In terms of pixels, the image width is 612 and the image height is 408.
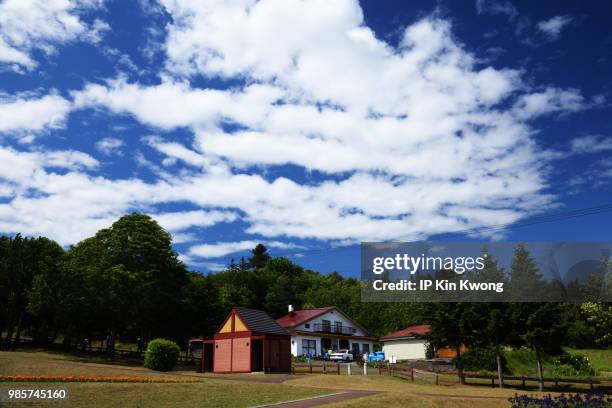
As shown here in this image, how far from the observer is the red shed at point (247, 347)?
45125 millimetres

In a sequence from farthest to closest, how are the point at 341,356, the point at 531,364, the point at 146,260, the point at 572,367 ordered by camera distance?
the point at 341,356 → the point at 146,260 → the point at 531,364 → the point at 572,367

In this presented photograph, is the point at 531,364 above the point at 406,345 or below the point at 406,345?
below

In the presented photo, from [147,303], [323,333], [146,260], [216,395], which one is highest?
[146,260]

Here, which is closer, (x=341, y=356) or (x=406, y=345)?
(x=341, y=356)

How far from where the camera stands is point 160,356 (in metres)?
43.9

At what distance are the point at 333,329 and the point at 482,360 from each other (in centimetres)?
2885

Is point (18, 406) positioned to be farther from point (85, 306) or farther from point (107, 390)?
point (85, 306)

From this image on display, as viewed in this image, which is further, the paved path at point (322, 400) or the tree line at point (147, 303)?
the tree line at point (147, 303)

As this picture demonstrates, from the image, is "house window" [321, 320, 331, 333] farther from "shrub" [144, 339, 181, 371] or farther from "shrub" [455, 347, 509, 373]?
"shrub" [144, 339, 181, 371]

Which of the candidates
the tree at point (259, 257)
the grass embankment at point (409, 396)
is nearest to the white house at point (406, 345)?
the grass embankment at point (409, 396)

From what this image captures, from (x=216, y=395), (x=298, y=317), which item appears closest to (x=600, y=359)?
(x=298, y=317)

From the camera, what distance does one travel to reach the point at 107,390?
22469 mm

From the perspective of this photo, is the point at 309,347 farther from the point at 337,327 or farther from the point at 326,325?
the point at 337,327

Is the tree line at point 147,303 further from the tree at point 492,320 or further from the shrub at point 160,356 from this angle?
the shrub at point 160,356
